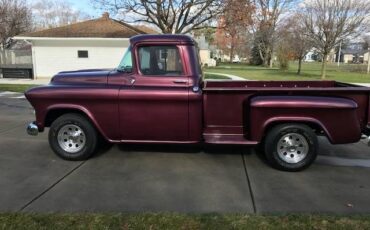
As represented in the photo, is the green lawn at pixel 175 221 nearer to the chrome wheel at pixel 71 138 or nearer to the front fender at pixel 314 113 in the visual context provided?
the front fender at pixel 314 113

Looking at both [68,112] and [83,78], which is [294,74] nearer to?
[83,78]

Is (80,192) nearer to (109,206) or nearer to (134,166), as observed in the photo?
(109,206)

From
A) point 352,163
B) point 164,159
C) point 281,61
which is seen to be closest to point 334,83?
point 352,163

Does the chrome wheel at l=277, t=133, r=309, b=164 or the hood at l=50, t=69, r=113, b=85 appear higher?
the hood at l=50, t=69, r=113, b=85

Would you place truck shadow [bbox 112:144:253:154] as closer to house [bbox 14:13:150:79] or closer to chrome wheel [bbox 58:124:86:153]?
chrome wheel [bbox 58:124:86:153]

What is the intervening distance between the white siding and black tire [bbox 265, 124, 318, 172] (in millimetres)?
19916

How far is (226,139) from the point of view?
5910 mm

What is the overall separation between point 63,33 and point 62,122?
68.7ft

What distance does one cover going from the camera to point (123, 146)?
6930 mm

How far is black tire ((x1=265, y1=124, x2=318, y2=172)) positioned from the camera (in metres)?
5.56

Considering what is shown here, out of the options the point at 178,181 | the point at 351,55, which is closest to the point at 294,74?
the point at 178,181

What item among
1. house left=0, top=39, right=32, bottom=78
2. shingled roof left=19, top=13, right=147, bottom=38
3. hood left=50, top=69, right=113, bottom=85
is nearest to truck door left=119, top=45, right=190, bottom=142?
hood left=50, top=69, right=113, bottom=85

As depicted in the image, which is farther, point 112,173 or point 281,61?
point 281,61

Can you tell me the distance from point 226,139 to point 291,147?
3.13ft
